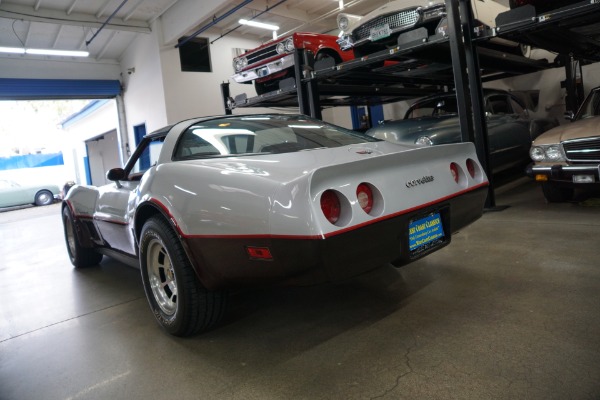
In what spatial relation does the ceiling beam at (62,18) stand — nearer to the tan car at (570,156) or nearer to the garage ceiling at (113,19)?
the garage ceiling at (113,19)

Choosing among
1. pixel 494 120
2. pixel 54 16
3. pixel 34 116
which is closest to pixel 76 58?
pixel 54 16

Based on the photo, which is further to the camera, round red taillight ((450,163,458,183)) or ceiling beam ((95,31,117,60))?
ceiling beam ((95,31,117,60))

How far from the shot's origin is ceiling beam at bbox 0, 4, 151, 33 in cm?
910

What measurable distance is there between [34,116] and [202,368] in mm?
33326

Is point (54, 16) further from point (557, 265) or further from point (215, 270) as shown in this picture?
→ point (557, 265)

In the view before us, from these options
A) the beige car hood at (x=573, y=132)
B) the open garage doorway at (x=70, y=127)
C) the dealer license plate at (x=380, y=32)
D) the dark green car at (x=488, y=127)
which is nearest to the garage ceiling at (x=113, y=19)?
the open garage doorway at (x=70, y=127)

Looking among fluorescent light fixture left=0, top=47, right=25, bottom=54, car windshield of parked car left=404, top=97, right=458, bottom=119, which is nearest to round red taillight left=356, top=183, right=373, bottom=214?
car windshield of parked car left=404, top=97, right=458, bottom=119

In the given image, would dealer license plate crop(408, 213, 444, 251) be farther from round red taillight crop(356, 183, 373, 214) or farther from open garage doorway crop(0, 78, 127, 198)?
open garage doorway crop(0, 78, 127, 198)

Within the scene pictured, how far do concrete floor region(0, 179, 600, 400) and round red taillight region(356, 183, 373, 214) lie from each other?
0.65 meters

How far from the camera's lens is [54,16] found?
31.9 feet

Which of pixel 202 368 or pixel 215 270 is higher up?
pixel 215 270

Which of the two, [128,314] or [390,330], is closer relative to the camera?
[390,330]

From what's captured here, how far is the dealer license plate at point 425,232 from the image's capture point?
6.27 ft

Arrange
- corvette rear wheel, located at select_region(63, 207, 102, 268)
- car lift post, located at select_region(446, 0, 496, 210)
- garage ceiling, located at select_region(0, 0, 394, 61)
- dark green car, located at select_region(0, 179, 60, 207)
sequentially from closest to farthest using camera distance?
corvette rear wheel, located at select_region(63, 207, 102, 268), car lift post, located at select_region(446, 0, 496, 210), garage ceiling, located at select_region(0, 0, 394, 61), dark green car, located at select_region(0, 179, 60, 207)
